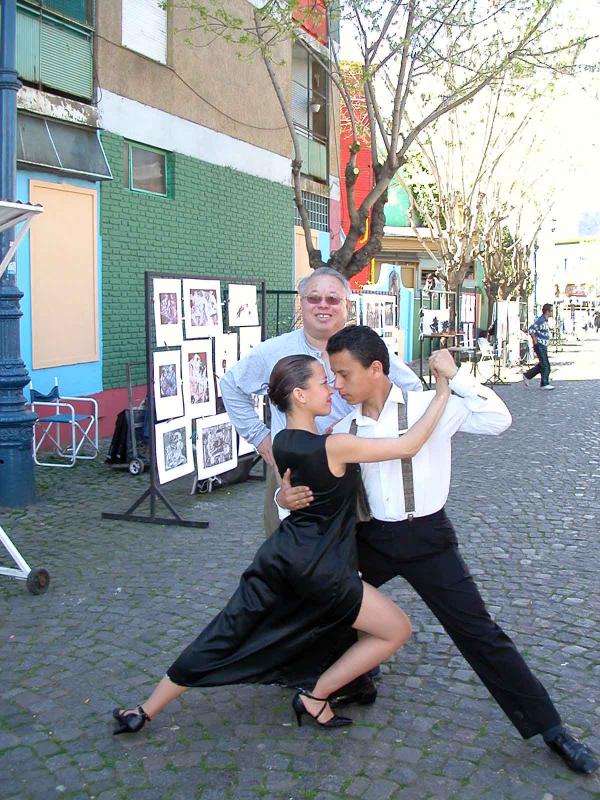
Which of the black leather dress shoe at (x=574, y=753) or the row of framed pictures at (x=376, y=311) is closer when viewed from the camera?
the black leather dress shoe at (x=574, y=753)

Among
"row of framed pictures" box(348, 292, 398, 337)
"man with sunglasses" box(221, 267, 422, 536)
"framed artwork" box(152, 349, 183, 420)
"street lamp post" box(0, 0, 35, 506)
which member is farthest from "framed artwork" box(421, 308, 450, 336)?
"man with sunglasses" box(221, 267, 422, 536)

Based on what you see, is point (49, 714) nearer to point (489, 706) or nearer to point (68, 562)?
point (489, 706)

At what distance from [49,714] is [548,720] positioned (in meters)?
2.17

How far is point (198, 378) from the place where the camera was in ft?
26.1

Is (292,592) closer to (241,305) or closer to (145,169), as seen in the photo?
(241,305)

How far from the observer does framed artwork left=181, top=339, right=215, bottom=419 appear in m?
7.78

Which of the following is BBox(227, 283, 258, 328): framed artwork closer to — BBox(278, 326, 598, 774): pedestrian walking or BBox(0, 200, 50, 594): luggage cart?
BBox(0, 200, 50, 594): luggage cart

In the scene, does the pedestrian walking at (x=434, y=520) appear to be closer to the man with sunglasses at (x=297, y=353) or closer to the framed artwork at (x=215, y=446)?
A: the man with sunglasses at (x=297, y=353)

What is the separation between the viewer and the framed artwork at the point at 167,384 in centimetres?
743

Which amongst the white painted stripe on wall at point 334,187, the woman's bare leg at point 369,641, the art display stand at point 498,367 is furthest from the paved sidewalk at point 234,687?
the art display stand at point 498,367

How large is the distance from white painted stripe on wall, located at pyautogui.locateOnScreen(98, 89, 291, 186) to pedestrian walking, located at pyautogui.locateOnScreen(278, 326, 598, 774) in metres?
9.55

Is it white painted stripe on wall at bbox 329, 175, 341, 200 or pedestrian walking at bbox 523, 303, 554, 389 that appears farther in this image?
white painted stripe on wall at bbox 329, 175, 341, 200

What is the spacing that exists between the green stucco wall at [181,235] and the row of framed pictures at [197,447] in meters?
4.11

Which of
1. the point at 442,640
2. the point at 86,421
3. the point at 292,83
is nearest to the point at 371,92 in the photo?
the point at 292,83
